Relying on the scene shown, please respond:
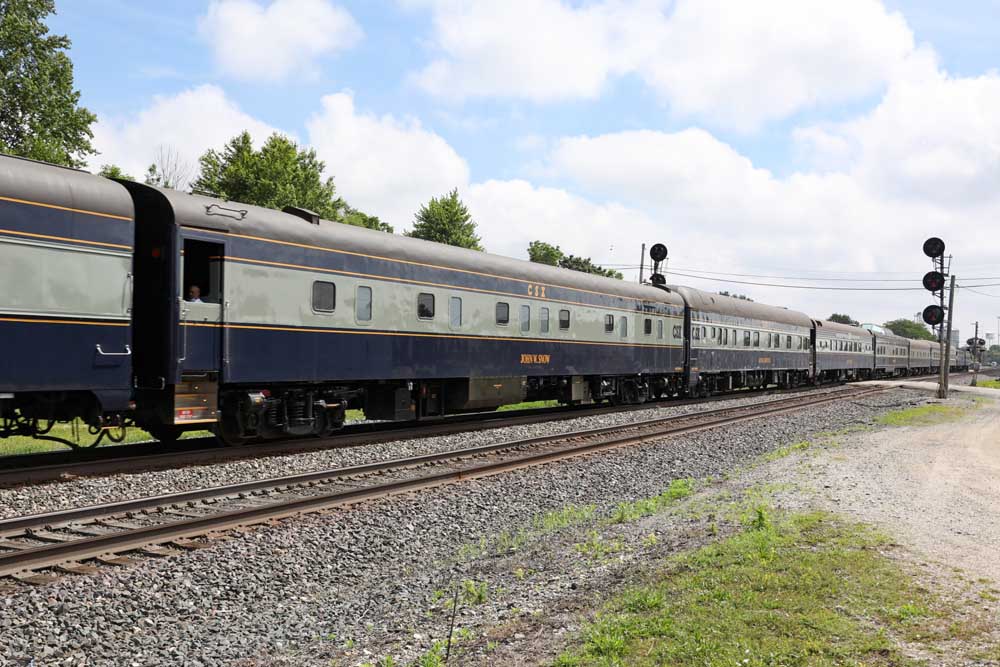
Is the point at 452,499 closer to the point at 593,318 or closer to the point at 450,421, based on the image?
the point at 450,421

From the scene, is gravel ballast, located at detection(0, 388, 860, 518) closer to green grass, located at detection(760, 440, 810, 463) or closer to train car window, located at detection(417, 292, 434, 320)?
train car window, located at detection(417, 292, 434, 320)

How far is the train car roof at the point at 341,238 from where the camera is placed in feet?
40.4

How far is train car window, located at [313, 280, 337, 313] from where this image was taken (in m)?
14.0

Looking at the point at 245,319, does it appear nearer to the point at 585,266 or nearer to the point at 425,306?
the point at 425,306

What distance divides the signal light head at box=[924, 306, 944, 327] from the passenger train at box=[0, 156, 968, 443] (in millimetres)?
21930

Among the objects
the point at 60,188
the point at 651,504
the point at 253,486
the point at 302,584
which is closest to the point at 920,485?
the point at 651,504

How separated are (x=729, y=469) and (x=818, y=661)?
9749 millimetres

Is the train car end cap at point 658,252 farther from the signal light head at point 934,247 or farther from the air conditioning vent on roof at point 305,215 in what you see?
the air conditioning vent on roof at point 305,215

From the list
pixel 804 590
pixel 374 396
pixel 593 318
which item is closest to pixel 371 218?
pixel 593 318

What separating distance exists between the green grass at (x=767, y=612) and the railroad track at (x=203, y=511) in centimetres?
465

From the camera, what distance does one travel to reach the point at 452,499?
10867 millimetres

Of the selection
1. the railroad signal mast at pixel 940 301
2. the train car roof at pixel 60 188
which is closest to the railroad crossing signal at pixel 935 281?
the railroad signal mast at pixel 940 301

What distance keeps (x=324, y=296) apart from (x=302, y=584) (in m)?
7.42

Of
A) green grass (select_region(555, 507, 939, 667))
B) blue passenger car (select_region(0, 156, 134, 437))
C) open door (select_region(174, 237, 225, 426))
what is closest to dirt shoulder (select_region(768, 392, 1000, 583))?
green grass (select_region(555, 507, 939, 667))
